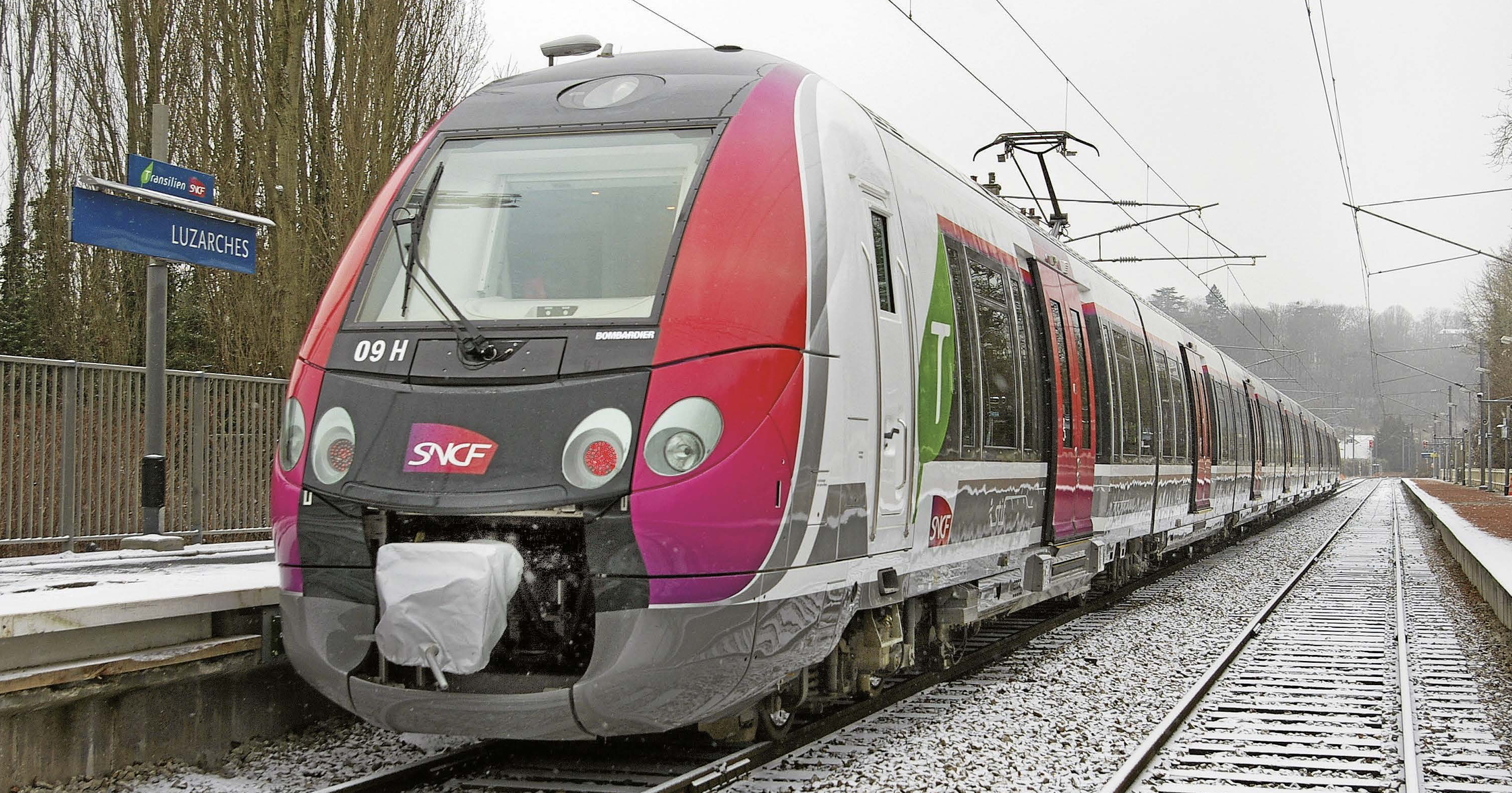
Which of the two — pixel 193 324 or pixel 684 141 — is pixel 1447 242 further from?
pixel 193 324

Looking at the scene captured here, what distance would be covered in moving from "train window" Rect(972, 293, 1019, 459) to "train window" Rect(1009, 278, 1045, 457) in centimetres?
18

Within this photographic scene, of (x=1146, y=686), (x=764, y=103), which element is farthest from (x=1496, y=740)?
(x=764, y=103)

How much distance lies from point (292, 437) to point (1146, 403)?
968cm

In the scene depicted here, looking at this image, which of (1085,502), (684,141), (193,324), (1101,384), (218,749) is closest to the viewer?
(684,141)

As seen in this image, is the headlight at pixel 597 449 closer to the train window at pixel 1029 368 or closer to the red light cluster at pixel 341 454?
the red light cluster at pixel 341 454

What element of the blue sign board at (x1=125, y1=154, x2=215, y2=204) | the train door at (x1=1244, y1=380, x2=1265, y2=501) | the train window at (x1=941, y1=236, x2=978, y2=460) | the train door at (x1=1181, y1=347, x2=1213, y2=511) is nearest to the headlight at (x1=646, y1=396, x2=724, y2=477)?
the train window at (x1=941, y1=236, x2=978, y2=460)

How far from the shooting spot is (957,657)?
9.64m

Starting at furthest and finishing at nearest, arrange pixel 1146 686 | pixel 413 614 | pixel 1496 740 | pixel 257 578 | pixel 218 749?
pixel 1146 686 < pixel 1496 740 < pixel 257 578 < pixel 218 749 < pixel 413 614

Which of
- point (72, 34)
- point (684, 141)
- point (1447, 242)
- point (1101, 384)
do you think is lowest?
point (1101, 384)

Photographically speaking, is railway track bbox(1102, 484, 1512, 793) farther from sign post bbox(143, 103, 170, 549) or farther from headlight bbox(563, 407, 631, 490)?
sign post bbox(143, 103, 170, 549)

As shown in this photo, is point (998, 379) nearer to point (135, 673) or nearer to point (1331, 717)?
point (1331, 717)

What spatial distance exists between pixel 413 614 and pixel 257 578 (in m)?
2.47

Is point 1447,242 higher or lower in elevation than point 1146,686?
higher

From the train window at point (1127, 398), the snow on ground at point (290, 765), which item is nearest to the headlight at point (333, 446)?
the snow on ground at point (290, 765)
